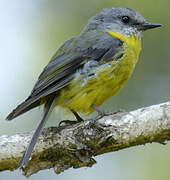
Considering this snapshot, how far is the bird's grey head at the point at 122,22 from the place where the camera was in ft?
18.7

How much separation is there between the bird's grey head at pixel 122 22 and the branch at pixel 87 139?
1.67 meters

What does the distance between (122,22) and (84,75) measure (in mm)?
1230

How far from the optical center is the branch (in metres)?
4.21

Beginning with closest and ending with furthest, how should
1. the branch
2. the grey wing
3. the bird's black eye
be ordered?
the branch
the grey wing
the bird's black eye

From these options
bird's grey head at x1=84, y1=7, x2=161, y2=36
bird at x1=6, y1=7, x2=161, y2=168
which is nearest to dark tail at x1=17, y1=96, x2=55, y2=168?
bird at x1=6, y1=7, x2=161, y2=168

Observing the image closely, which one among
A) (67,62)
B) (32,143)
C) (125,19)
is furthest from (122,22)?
(32,143)

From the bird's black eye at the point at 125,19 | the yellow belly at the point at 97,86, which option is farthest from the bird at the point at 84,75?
the bird's black eye at the point at 125,19

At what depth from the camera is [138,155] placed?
664 centimetres

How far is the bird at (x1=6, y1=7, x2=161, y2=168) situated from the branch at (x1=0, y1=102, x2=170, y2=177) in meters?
0.26

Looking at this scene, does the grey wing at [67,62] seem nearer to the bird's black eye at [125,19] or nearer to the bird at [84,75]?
the bird at [84,75]

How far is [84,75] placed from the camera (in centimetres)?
499

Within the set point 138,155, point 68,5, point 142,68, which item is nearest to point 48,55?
point 68,5

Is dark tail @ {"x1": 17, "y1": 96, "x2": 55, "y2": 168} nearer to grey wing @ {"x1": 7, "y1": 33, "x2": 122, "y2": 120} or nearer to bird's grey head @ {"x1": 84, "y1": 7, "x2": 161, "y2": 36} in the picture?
grey wing @ {"x1": 7, "y1": 33, "x2": 122, "y2": 120}

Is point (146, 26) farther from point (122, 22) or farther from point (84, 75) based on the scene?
point (84, 75)
